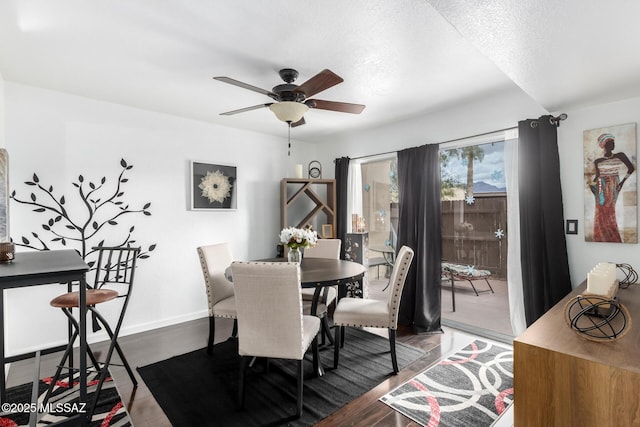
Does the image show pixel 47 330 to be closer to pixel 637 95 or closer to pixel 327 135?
pixel 327 135

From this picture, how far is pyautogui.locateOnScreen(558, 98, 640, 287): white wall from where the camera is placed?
8.13 feet

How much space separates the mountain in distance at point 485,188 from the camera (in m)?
3.23

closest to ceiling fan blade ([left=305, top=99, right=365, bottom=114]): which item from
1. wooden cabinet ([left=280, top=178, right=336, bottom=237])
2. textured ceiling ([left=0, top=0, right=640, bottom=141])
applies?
textured ceiling ([left=0, top=0, right=640, bottom=141])

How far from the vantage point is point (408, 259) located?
2539mm

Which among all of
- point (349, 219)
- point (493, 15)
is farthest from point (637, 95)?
point (349, 219)

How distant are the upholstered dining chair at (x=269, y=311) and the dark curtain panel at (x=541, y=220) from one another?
7.09ft

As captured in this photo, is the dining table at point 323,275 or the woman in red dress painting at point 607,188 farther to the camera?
the woman in red dress painting at point 607,188

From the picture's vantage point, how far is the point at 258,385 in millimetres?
2395

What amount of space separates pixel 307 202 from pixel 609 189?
358 cm

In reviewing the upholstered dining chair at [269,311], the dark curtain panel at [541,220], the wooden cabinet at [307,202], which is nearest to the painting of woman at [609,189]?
the dark curtain panel at [541,220]

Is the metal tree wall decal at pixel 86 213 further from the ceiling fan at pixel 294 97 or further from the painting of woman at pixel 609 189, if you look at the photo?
the painting of woman at pixel 609 189

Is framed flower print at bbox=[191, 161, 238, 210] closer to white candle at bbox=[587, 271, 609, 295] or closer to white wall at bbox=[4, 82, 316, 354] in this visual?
white wall at bbox=[4, 82, 316, 354]

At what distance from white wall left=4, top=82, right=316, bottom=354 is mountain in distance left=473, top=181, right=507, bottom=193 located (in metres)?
2.74

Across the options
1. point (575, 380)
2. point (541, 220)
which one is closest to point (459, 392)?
point (575, 380)
